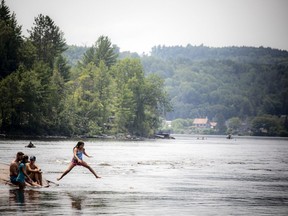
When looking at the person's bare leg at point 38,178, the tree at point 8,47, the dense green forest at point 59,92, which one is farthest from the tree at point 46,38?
the person's bare leg at point 38,178

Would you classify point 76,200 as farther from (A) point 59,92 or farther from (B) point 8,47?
(A) point 59,92

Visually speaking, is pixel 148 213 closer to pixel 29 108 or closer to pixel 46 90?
pixel 29 108

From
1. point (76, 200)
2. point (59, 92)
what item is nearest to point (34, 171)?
point (76, 200)

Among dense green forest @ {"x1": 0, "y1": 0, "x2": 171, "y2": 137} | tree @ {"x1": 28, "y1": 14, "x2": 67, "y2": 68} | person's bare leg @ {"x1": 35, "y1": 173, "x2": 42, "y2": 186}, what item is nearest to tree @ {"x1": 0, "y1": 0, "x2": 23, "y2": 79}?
dense green forest @ {"x1": 0, "y1": 0, "x2": 171, "y2": 137}

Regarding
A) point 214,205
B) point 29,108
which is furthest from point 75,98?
point 214,205

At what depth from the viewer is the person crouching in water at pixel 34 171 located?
118ft

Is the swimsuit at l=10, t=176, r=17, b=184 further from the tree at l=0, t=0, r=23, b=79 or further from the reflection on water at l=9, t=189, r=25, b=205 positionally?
the tree at l=0, t=0, r=23, b=79

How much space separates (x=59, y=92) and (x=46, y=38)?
947 inches

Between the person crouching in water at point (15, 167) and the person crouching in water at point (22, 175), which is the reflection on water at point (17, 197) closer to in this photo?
the person crouching in water at point (22, 175)

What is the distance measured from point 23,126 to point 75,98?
2954 centimetres

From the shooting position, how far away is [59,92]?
16450cm

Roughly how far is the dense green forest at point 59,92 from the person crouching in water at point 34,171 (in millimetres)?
90899

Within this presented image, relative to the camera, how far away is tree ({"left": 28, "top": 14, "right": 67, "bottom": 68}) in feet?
585

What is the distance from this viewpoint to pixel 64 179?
4294 centimetres
